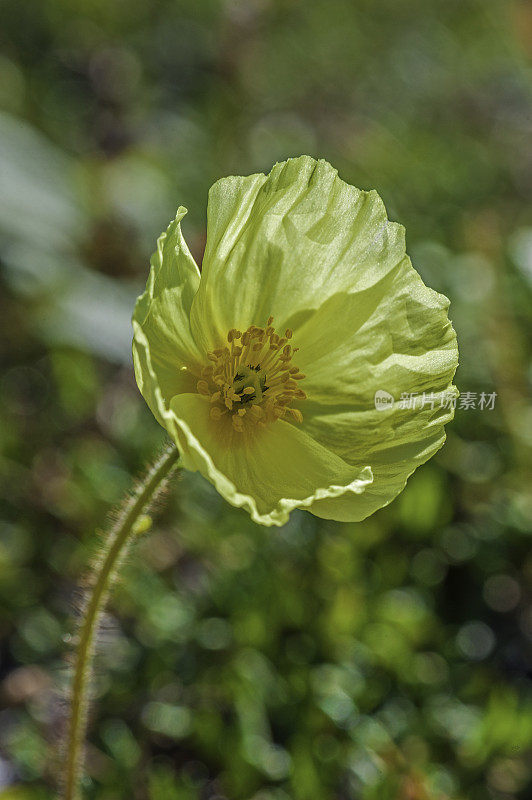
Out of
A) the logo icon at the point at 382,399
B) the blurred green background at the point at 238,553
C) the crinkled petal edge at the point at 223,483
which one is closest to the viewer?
the crinkled petal edge at the point at 223,483

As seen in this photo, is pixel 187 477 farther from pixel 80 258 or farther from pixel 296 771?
pixel 80 258

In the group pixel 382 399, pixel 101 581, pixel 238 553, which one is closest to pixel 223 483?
pixel 101 581

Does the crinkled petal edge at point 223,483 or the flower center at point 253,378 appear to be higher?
the flower center at point 253,378

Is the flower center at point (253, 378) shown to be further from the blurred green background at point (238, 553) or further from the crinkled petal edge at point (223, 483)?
the blurred green background at point (238, 553)

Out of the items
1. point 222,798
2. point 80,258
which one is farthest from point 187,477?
point 80,258

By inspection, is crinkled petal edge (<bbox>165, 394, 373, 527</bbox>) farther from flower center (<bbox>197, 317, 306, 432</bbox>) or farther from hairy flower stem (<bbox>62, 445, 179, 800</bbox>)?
flower center (<bbox>197, 317, 306, 432</bbox>)

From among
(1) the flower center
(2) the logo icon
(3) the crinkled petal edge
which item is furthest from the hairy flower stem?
(2) the logo icon

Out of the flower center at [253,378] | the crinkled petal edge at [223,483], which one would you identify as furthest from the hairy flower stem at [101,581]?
Answer: the flower center at [253,378]
